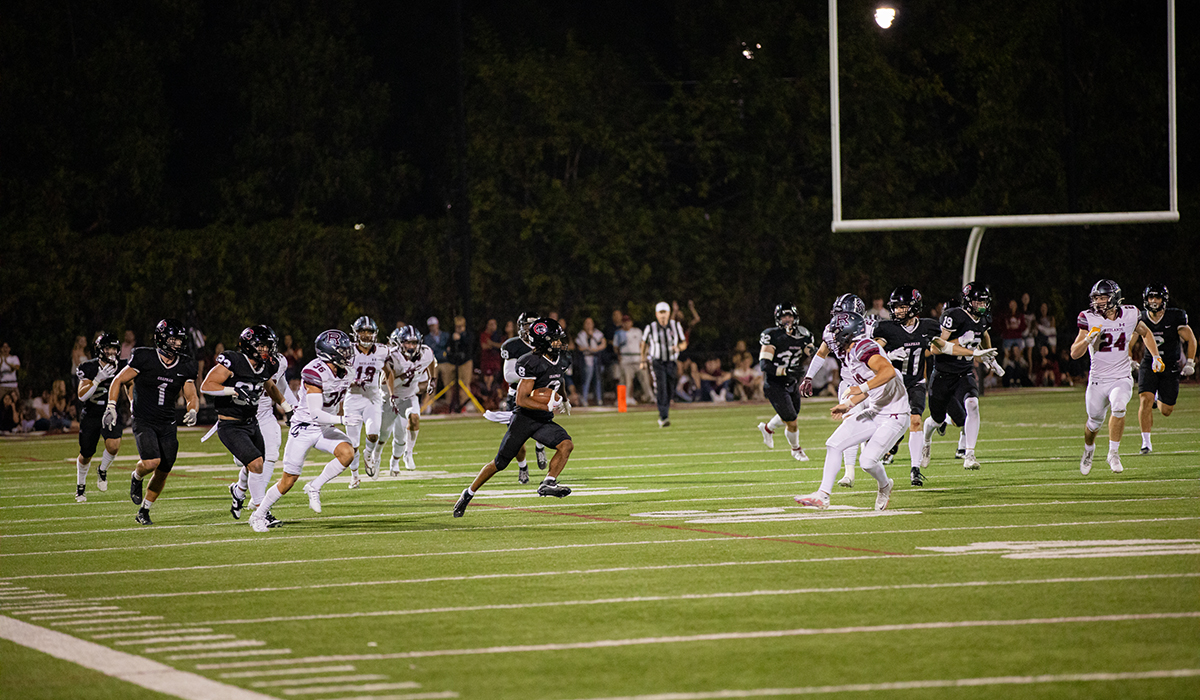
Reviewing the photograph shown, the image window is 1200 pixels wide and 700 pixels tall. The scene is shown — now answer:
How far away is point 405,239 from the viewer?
31.5 meters

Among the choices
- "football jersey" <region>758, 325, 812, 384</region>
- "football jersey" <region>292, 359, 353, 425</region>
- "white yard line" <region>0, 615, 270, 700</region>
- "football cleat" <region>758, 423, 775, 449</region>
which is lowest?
"white yard line" <region>0, 615, 270, 700</region>

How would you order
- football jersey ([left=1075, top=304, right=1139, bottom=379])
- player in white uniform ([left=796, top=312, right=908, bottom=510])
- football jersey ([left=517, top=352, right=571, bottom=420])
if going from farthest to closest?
1. football jersey ([left=1075, top=304, right=1139, bottom=379])
2. football jersey ([left=517, top=352, right=571, bottom=420])
3. player in white uniform ([left=796, top=312, right=908, bottom=510])

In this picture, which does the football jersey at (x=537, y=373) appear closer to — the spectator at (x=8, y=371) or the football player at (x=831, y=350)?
the football player at (x=831, y=350)

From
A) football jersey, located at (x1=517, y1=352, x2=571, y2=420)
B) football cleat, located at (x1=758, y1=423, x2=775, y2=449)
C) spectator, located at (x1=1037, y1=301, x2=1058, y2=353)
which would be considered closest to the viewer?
football jersey, located at (x1=517, y1=352, x2=571, y2=420)

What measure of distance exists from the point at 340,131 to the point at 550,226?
542cm

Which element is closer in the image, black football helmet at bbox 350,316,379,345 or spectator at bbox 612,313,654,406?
black football helmet at bbox 350,316,379,345

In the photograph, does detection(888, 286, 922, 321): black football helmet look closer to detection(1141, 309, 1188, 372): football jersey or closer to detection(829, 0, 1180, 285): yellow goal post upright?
detection(1141, 309, 1188, 372): football jersey

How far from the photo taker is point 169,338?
14.3m

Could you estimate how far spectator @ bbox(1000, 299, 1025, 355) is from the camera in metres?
30.0

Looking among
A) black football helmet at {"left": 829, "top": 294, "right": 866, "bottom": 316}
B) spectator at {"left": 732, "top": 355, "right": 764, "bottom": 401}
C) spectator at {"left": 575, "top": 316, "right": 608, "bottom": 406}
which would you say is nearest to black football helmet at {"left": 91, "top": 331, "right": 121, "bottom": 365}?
black football helmet at {"left": 829, "top": 294, "right": 866, "bottom": 316}

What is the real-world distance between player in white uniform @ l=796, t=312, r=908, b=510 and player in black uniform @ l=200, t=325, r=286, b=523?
453 centimetres

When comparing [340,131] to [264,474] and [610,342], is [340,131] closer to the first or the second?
[610,342]

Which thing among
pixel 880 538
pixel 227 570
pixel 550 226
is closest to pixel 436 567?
pixel 227 570

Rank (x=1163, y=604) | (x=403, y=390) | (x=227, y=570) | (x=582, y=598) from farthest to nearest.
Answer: (x=403, y=390), (x=227, y=570), (x=582, y=598), (x=1163, y=604)
